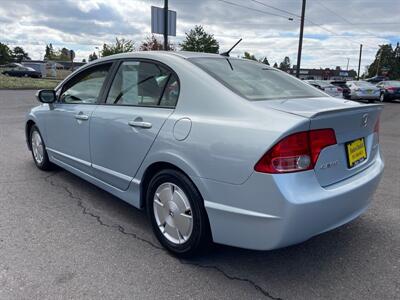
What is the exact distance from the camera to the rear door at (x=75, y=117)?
3.89 metres

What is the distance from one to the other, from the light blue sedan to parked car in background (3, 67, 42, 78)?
1673 inches

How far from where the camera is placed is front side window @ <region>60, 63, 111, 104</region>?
390cm

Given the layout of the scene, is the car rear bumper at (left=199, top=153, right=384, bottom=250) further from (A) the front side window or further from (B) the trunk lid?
(A) the front side window

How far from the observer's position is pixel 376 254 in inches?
121

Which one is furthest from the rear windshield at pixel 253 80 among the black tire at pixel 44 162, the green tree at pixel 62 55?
the green tree at pixel 62 55

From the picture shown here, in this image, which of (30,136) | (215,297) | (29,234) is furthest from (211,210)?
(30,136)

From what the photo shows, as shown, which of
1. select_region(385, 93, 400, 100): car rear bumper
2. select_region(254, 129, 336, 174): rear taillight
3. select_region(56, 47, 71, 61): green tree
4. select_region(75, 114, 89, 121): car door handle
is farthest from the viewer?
select_region(56, 47, 71, 61): green tree

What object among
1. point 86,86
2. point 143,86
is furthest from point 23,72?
point 143,86

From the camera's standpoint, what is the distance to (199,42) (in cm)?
3180

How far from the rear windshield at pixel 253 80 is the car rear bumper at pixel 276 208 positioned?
70 centimetres

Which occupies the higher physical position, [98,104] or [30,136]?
[98,104]

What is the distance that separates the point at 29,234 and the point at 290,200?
235 centimetres

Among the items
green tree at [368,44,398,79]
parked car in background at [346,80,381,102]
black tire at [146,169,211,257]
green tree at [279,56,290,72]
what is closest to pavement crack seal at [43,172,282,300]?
black tire at [146,169,211,257]

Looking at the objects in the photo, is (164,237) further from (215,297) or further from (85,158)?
(85,158)
